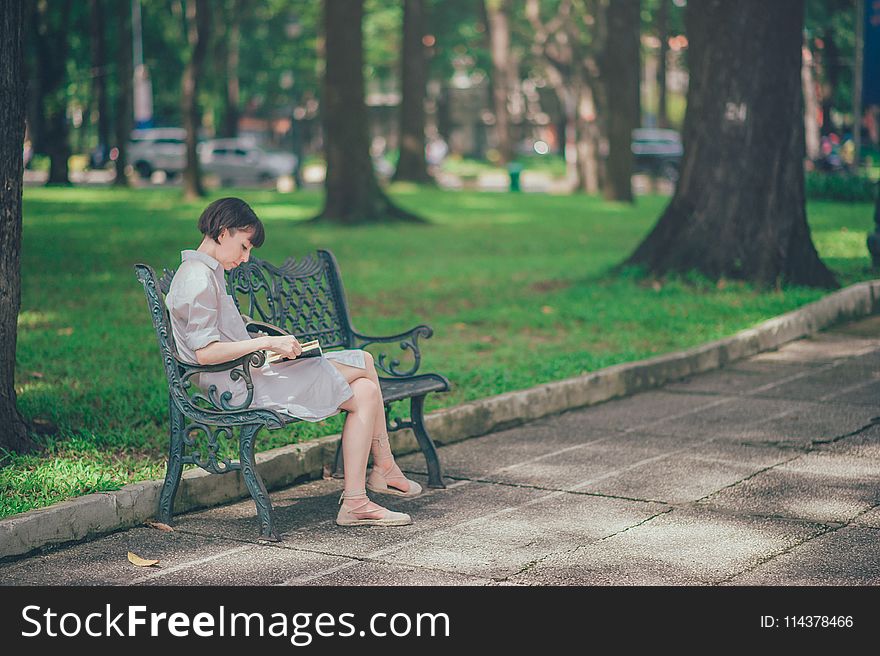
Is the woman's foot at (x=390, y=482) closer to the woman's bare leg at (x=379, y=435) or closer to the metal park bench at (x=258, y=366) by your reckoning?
the woman's bare leg at (x=379, y=435)

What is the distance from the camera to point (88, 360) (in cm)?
968

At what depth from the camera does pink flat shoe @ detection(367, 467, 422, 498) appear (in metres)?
6.46

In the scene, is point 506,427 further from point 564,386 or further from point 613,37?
point 613,37

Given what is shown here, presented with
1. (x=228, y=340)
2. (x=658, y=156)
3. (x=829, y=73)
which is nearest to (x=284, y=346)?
(x=228, y=340)

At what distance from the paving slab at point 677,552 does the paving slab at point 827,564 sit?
66mm

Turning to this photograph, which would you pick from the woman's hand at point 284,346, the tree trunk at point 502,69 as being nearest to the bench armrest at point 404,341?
the woman's hand at point 284,346

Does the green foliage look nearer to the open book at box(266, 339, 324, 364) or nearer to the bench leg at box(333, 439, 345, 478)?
the bench leg at box(333, 439, 345, 478)

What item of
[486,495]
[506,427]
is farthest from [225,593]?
[506,427]

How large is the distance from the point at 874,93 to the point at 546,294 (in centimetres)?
1409

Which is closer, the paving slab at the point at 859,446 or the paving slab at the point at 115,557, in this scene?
the paving slab at the point at 115,557

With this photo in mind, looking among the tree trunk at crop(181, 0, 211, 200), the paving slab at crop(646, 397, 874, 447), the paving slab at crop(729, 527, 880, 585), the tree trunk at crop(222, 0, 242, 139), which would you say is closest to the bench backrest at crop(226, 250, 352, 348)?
the paving slab at crop(646, 397, 874, 447)

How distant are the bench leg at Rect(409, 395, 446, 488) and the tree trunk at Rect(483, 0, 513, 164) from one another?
42324 mm

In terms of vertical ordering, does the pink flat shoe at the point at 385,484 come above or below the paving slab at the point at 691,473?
above

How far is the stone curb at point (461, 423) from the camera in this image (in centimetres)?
569
